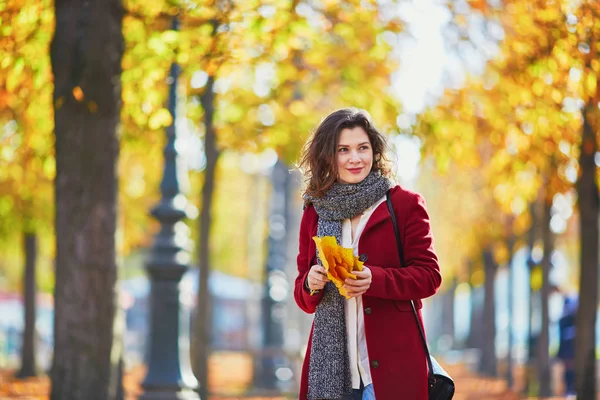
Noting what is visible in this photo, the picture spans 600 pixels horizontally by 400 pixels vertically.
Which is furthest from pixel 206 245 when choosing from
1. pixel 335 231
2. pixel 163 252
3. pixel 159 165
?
pixel 335 231

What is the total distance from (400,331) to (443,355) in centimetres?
3750

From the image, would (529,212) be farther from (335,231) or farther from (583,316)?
(335,231)

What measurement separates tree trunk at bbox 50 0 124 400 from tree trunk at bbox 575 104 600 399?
5.03 meters

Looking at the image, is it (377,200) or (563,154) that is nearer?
(377,200)

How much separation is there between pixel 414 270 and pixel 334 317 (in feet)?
1.26

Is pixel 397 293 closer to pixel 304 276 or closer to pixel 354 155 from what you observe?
pixel 304 276

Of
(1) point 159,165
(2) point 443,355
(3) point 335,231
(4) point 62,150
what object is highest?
(1) point 159,165

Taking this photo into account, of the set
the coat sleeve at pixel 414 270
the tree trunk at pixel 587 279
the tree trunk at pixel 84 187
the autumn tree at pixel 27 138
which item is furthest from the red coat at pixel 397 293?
the tree trunk at pixel 587 279

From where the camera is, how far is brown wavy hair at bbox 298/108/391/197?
15.0 feet

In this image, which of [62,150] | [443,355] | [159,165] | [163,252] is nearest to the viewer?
[62,150]

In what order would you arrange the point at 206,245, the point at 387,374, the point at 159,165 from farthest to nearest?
the point at 159,165
the point at 206,245
the point at 387,374

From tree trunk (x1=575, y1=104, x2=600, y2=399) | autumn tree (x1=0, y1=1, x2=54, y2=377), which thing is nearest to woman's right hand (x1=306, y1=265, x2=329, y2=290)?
autumn tree (x1=0, y1=1, x2=54, y2=377)

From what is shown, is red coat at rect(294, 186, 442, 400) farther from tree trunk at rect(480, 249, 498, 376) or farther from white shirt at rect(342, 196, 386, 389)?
tree trunk at rect(480, 249, 498, 376)

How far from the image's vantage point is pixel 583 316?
35.6 ft
